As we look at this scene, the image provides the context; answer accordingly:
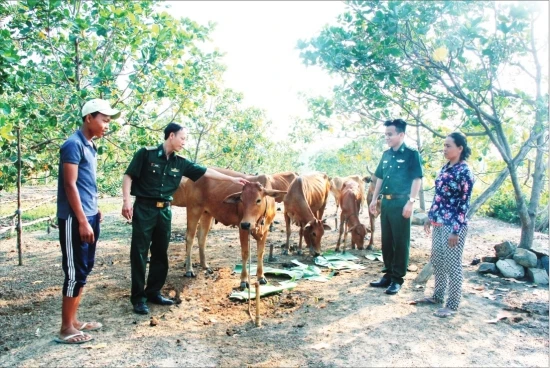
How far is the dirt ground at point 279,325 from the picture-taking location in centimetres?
392

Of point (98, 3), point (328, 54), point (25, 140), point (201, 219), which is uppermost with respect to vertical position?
point (98, 3)

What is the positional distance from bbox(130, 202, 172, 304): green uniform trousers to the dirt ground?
1.01 feet

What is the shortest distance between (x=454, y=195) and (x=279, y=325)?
2.58 meters

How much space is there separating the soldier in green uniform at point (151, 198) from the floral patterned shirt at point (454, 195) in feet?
10.5

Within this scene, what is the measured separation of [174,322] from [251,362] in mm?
1334

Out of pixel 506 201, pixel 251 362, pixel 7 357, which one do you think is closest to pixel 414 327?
pixel 251 362

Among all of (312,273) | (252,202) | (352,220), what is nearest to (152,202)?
(252,202)

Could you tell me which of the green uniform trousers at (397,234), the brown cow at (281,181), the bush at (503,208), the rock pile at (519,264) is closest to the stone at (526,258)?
the rock pile at (519,264)

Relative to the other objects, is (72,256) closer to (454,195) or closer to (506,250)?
(454,195)

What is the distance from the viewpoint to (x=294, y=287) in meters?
6.22

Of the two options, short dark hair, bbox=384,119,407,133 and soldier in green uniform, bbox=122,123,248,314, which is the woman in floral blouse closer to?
short dark hair, bbox=384,119,407,133

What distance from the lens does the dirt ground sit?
392 cm

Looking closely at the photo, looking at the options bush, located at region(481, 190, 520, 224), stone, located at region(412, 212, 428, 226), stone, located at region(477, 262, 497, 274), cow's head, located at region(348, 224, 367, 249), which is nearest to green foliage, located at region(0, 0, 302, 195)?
cow's head, located at region(348, 224, 367, 249)

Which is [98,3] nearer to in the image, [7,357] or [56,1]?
[56,1]
